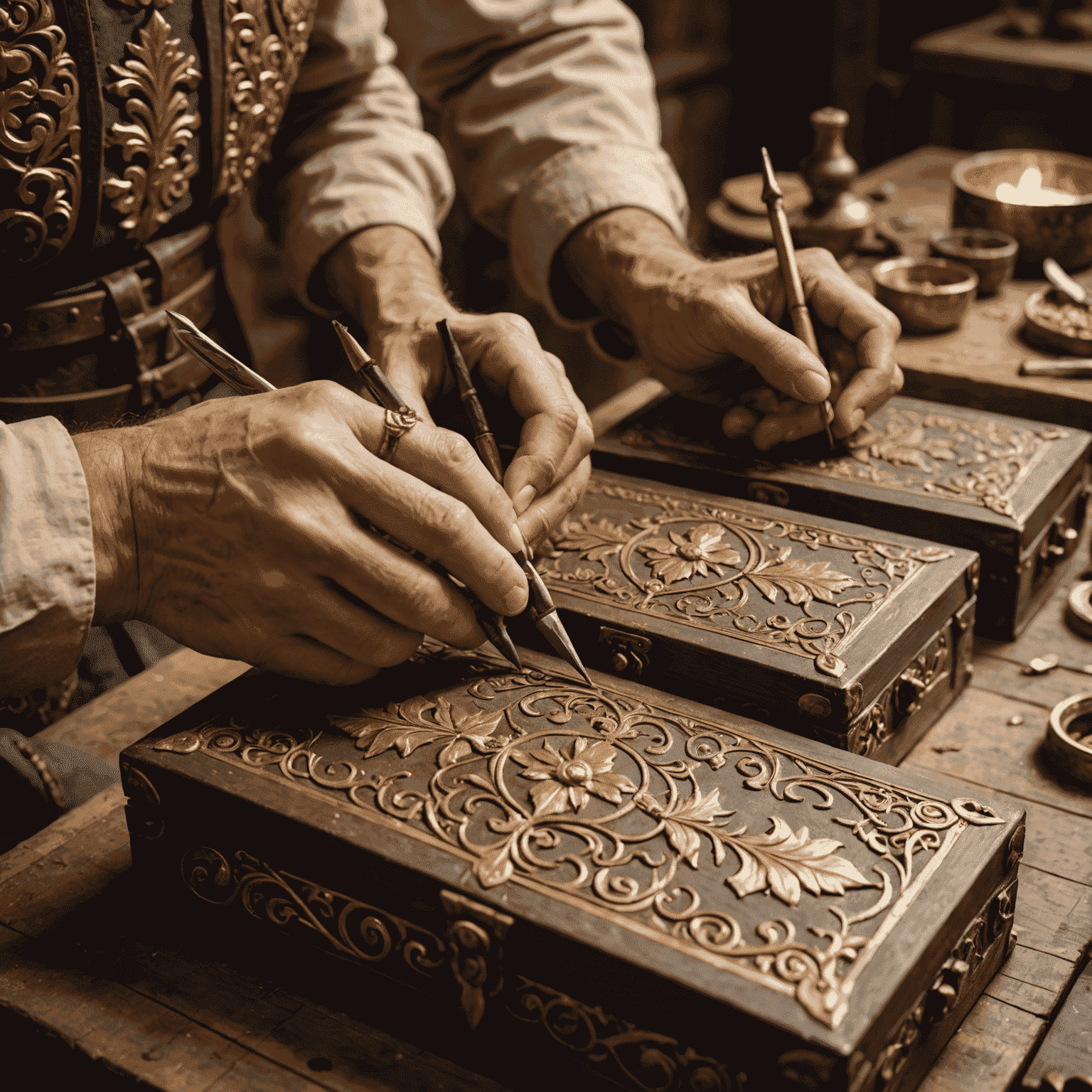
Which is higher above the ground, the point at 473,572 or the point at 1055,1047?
the point at 473,572

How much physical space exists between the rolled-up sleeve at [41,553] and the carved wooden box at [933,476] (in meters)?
0.77

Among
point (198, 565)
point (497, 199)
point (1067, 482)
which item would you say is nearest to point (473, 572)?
point (198, 565)

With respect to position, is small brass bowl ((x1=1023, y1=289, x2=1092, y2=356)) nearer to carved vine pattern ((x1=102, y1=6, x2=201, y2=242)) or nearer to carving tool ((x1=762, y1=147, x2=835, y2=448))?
carving tool ((x1=762, y1=147, x2=835, y2=448))

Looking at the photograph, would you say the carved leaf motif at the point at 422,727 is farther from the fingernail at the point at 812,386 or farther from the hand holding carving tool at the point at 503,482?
the fingernail at the point at 812,386

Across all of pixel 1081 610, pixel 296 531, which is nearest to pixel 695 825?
Result: pixel 296 531

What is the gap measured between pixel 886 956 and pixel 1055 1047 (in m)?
0.22

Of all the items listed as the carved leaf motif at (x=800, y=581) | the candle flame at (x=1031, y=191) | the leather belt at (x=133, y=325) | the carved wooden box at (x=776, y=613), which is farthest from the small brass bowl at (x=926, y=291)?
the leather belt at (x=133, y=325)

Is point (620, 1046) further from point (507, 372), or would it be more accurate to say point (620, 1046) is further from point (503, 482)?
point (507, 372)

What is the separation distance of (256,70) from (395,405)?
65 cm

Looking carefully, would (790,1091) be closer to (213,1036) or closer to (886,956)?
(886,956)

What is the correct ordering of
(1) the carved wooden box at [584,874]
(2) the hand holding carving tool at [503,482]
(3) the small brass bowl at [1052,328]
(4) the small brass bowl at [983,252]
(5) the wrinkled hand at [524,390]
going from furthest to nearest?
(4) the small brass bowl at [983,252], (3) the small brass bowl at [1052,328], (5) the wrinkled hand at [524,390], (2) the hand holding carving tool at [503,482], (1) the carved wooden box at [584,874]

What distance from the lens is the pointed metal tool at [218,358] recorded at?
1.07 metres

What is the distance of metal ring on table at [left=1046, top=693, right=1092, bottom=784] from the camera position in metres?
1.21

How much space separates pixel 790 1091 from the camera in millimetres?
787
